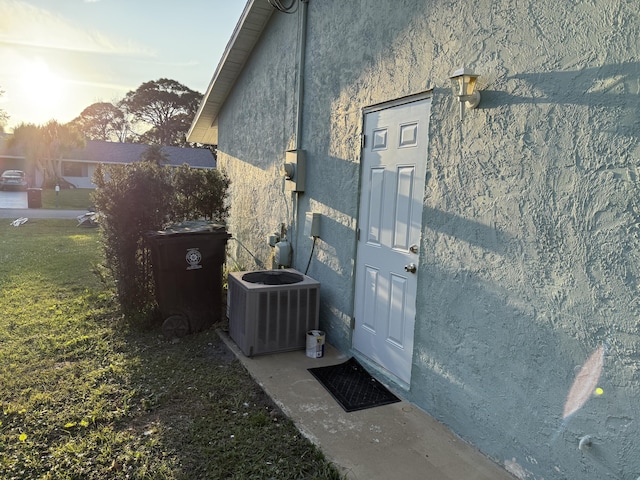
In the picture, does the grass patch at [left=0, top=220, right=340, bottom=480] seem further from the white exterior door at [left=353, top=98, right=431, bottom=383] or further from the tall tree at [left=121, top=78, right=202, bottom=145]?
the tall tree at [left=121, top=78, right=202, bottom=145]

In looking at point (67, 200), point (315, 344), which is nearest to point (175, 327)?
point (315, 344)

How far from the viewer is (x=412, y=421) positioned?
3.28 meters

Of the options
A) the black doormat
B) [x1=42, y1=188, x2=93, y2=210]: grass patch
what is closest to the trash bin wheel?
the black doormat

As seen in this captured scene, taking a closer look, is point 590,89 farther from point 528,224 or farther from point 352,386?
point 352,386

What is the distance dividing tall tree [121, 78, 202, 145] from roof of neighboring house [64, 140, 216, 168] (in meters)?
5.26

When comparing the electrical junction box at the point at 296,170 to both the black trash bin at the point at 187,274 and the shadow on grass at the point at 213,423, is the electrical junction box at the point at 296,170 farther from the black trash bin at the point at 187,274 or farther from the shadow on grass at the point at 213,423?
the shadow on grass at the point at 213,423

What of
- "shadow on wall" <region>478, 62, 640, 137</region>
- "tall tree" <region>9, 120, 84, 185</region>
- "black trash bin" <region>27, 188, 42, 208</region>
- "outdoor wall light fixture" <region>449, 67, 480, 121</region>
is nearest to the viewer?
"shadow on wall" <region>478, 62, 640, 137</region>

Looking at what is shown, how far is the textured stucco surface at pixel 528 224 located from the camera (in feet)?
6.89

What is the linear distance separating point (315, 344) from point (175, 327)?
1.73 meters

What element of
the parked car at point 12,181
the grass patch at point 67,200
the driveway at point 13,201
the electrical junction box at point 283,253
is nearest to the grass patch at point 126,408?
the electrical junction box at point 283,253

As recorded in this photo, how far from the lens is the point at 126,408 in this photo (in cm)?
341

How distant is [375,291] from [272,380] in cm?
127

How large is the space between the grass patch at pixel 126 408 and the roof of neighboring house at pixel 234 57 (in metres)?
4.70

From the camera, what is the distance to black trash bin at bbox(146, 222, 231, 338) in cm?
492
